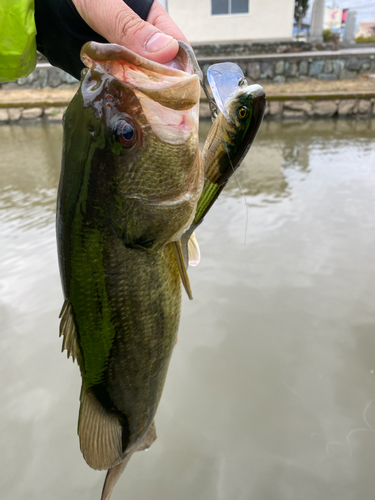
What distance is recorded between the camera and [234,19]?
15336 mm

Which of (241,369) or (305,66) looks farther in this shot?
(305,66)

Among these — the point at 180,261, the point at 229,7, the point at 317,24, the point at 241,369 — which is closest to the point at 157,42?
the point at 180,261

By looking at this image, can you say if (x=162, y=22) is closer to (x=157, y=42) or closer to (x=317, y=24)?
(x=157, y=42)

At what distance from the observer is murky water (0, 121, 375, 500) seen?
2.47m

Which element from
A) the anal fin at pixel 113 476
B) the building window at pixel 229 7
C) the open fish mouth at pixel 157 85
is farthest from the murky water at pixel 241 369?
the building window at pixel 229 7

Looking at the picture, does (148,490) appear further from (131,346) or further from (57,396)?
(131,346)

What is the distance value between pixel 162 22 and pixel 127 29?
302 mm

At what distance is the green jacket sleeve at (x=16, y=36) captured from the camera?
1.42 metres

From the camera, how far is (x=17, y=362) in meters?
3.24

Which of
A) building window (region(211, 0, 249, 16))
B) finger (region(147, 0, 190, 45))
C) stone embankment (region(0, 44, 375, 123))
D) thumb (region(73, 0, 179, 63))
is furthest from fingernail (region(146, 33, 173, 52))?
building window (region(211, 0, 249, 16))

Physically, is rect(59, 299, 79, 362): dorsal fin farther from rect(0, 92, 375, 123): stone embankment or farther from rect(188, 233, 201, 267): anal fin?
Answer: rect(0, 92, 375, 123): stone embankment

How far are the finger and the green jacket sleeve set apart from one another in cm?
43

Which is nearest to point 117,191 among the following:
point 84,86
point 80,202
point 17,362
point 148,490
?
point 80,202

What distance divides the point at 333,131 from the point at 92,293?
9264 millimetres
